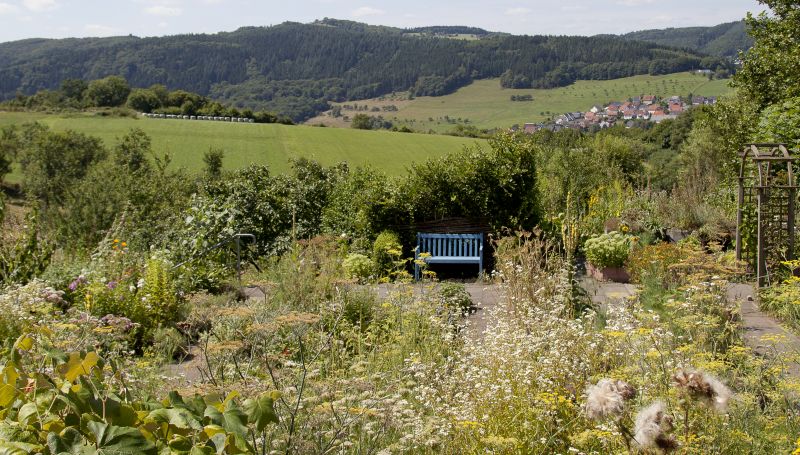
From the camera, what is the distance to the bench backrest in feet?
32.2

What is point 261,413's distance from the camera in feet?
5.74

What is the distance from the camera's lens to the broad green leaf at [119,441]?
1389mm

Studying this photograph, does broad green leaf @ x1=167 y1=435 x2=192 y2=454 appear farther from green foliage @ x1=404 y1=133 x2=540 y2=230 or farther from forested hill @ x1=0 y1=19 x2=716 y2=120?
forested hill @ x1=0 y1=19 x2=716 y2=120

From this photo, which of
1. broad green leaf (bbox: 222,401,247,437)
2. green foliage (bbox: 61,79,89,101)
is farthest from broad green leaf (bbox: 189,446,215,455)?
green foliage (bbox: 61,79,89,101)

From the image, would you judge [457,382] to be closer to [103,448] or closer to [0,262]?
[103,448]

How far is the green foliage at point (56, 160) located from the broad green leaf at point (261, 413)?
43.3m

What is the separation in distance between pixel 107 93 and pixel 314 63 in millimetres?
96520

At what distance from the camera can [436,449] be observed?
337 centimetres

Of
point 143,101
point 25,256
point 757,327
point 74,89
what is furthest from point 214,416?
point 74,89

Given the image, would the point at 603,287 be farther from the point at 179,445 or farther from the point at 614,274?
the point at 179,445

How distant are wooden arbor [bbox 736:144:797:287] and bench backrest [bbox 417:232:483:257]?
11.0 feet

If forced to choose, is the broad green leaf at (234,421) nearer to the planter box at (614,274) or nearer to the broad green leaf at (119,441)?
the broad green leaf at (119,441)

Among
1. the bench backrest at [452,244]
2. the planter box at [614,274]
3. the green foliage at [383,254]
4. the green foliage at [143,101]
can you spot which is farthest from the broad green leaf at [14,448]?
the green foliage at [143,101]

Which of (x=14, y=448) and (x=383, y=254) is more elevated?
(x=14, y=448)
